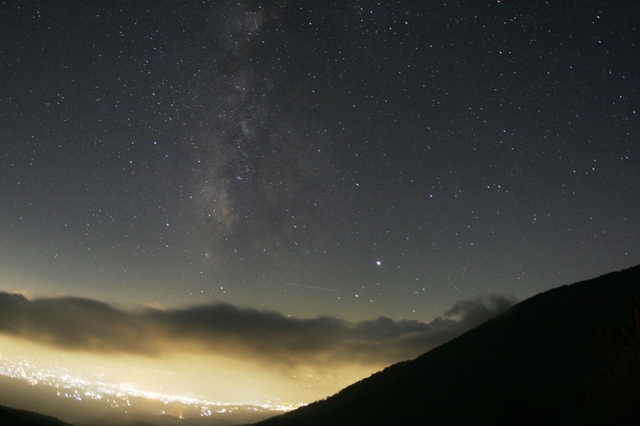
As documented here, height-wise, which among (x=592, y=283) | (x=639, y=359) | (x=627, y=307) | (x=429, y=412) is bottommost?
(x=429, y=412)

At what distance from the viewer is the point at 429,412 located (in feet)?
129

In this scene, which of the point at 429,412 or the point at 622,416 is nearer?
the point at 622,416

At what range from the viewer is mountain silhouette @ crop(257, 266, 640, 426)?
34.4 m

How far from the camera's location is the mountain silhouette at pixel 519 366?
34438 millimetres

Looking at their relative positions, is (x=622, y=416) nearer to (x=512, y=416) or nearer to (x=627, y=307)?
(x=512, y=416)

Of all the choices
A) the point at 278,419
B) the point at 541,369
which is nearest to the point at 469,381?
the point at 541,369

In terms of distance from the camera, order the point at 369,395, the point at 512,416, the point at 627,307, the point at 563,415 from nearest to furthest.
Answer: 1. the point at 512,416
2. the point at 563,415
3. the point at 627,307
4. the point at 369,395

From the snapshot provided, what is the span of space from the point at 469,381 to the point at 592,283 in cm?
2930

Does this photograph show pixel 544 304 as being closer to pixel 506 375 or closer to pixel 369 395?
pixel 506 375

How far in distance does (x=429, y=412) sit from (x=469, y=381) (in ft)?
A: 25.4

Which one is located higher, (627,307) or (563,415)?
(627,307)

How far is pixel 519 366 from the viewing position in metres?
43.3

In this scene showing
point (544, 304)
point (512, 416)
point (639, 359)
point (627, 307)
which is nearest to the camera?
point (639, 359)

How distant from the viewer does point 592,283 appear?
5944cm
